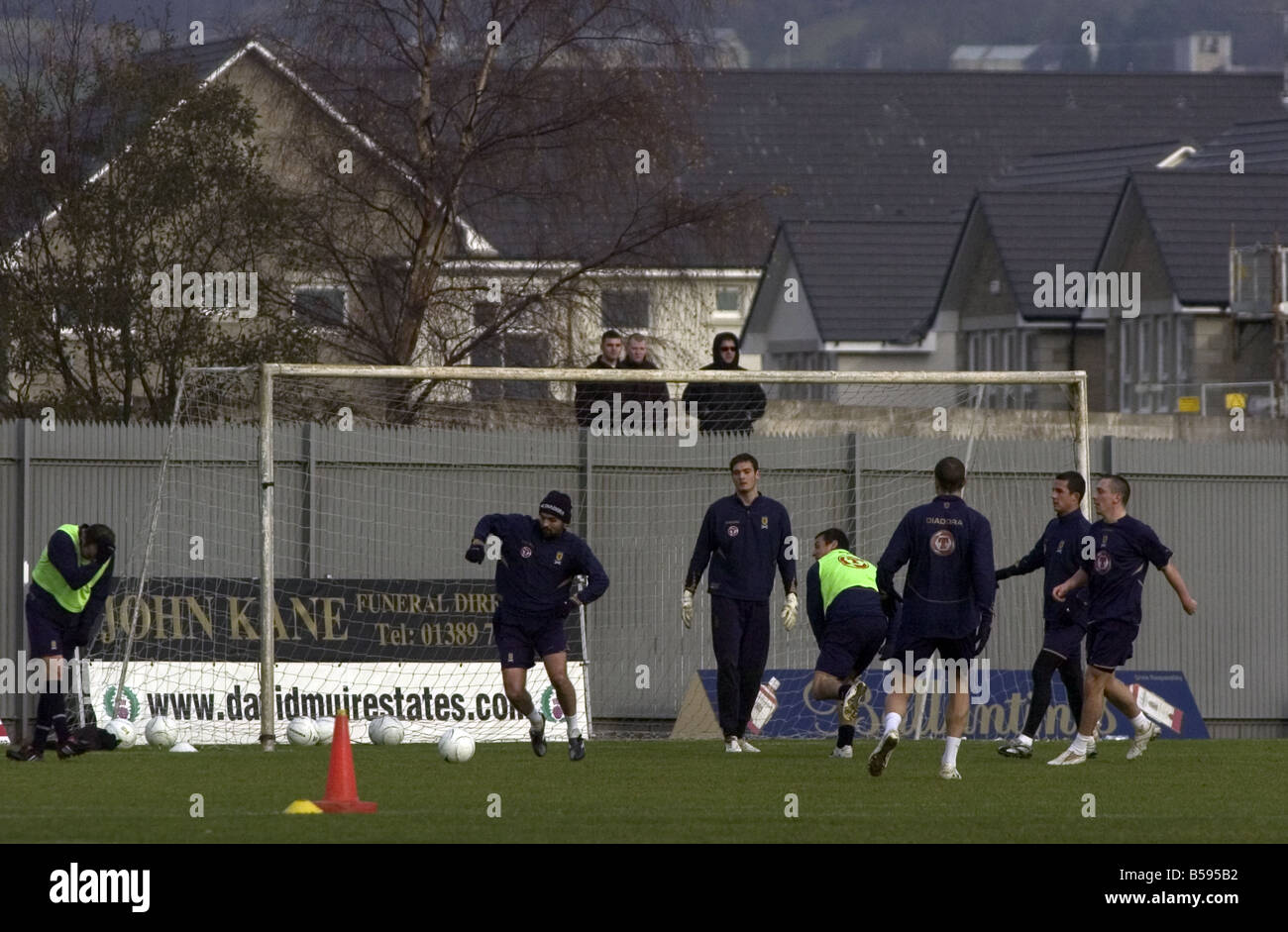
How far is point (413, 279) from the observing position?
1002 inches

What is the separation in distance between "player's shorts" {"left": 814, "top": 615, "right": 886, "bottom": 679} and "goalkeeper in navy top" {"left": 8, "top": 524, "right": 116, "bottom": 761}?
5167mm

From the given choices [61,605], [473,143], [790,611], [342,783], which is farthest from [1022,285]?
[342,783]

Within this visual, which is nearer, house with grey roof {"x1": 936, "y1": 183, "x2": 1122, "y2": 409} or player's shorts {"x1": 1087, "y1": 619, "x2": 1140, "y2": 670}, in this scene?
player's shorts {"x1": 1087, "y1": 619, "x2": 1140, "y2": 670}

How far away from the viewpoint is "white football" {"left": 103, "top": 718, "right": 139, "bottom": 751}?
56.9ft

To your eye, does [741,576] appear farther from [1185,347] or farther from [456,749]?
[1185,347]

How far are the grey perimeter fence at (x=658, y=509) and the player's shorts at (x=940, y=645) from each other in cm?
677

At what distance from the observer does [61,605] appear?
52.3ft

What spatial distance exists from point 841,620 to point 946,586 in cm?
250

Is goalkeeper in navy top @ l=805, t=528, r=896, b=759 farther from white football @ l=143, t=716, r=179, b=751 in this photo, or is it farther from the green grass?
white football @ l=143, t=716, r=179, b=751

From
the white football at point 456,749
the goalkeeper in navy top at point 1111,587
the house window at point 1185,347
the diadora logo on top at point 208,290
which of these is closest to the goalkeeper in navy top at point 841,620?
the goalkeeper in navy top at point 1111,587

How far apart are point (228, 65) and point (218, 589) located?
15308 mm

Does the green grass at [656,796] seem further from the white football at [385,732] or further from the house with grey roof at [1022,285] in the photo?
the house with grey roof at [1022,285]

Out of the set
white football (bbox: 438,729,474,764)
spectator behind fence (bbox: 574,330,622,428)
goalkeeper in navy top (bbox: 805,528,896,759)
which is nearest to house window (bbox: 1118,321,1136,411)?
spectator behind fence (bbox: 574,330,622,428)
